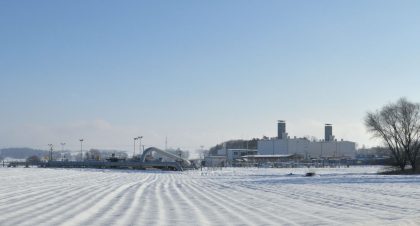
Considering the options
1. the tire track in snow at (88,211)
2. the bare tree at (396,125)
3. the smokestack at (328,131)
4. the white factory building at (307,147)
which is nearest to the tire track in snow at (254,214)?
the tire track in snow at (88,211)

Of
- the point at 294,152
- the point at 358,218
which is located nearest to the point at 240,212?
the point at 358,218

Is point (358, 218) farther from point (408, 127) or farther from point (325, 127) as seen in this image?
point (325, 127)

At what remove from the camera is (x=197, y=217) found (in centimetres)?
1523

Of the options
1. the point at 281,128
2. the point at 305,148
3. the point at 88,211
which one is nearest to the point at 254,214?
the point at 88,211

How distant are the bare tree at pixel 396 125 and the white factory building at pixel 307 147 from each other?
3833 inches

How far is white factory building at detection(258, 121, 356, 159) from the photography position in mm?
181875

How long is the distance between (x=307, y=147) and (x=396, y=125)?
103050 mm

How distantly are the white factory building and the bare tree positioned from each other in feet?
319

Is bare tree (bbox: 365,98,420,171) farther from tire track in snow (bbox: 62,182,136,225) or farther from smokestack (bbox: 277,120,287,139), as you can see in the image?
smokestack (bbox: 277,120,287,139)

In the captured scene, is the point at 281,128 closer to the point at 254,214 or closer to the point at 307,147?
the point at 307,147

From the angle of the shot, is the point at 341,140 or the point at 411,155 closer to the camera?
the point at 411,155

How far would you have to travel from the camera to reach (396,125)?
3162 inches

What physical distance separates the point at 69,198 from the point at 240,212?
7863 millimetres

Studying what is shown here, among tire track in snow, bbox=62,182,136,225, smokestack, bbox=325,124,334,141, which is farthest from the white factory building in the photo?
tire track in snow, bbox=62,182,136,225
